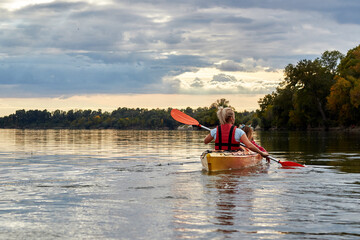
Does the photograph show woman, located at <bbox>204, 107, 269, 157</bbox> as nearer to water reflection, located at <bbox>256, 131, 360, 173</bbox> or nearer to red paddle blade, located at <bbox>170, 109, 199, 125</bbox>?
water reflection, located at <bbox>256, 131, 360, 173</bbox>

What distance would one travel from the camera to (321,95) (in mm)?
84000

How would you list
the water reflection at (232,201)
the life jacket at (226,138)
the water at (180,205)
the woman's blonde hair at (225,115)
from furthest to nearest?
the life jacket at (226,138) → the woman's blonde hair at (225,115) → the water reflection at (232,201) → the water at (180,205)

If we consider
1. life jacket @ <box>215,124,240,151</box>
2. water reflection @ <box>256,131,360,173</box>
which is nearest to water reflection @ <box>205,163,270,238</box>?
life jacket @ <box>215,124,240,151</box>

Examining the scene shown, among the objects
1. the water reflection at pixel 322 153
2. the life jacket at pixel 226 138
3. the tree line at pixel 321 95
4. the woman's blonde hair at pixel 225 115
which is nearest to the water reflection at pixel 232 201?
the life jacket at pixel 226 138

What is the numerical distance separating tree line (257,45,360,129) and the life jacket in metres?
55.5

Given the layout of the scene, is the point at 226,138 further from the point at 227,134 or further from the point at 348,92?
the point at 348,92

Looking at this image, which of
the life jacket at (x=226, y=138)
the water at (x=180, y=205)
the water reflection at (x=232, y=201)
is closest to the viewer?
the water at (x=180, y=205)

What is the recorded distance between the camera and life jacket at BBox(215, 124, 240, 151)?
12.8 metres

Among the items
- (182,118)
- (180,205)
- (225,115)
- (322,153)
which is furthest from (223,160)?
(322,153)

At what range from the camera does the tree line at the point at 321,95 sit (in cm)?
7074

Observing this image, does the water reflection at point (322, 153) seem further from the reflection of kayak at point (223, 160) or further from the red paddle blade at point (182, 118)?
the red paddle blade at point (182, 118)

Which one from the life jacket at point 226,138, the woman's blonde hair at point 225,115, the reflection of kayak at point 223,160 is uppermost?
the woman's blonde hair at point 225,115

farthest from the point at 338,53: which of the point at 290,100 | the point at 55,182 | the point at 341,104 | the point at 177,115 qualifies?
the point at 55,182

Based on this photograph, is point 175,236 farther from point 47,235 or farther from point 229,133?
point 229,133
